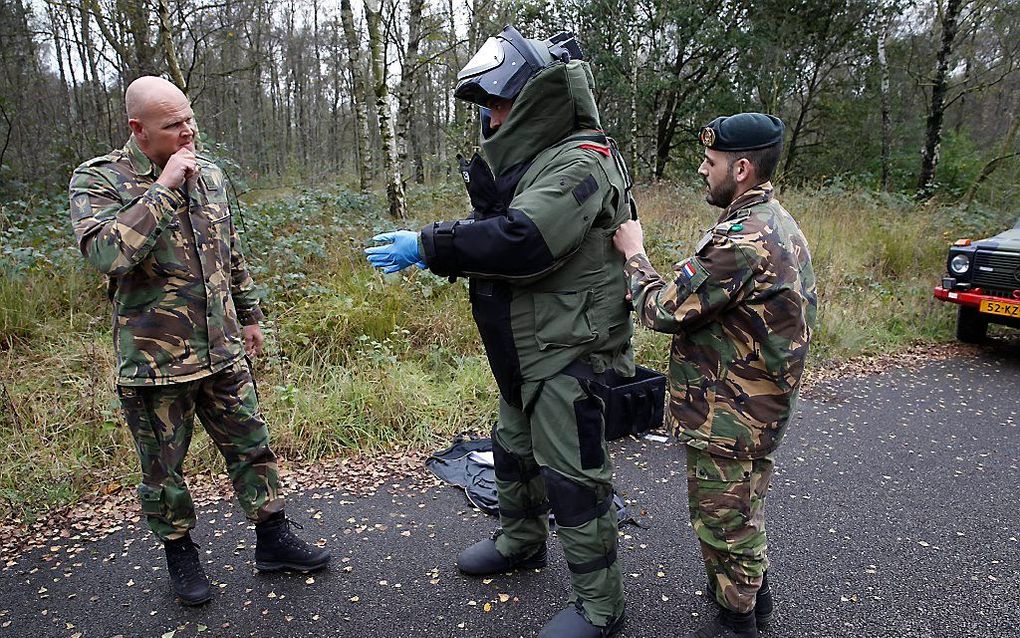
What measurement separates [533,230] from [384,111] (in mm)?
7530

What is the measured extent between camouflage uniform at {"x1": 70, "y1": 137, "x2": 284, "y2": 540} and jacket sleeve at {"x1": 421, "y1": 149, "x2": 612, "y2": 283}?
103cm

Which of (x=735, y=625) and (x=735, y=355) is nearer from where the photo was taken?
(x=735, y=355)

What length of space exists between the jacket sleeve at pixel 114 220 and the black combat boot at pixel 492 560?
1.85 m

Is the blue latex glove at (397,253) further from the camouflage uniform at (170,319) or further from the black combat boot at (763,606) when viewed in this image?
the black combat boot at (763,606)

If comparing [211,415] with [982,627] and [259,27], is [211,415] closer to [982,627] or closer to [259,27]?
[982,627]

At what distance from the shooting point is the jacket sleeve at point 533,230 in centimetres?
Answer: 199

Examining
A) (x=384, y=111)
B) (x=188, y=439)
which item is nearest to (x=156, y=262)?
(x=188, y=439)

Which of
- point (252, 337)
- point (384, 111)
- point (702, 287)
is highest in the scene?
point (384, 111)

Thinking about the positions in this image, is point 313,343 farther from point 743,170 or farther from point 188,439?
point 743,170

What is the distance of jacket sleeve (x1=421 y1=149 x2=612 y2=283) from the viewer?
78.3 inches

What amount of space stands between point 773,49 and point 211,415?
16.4 meters

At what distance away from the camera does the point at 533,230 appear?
197cm

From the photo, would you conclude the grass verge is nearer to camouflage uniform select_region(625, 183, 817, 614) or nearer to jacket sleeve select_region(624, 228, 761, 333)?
camouflage uniform select_region(625, 183, 817, 614)

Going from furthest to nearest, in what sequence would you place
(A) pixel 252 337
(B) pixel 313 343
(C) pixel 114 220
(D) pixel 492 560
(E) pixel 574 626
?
(B) pixel 313 343, (A) pixel 252 337, (D) pixel 492 560, (E) pixel 574 626, (C) pixel 114 220
